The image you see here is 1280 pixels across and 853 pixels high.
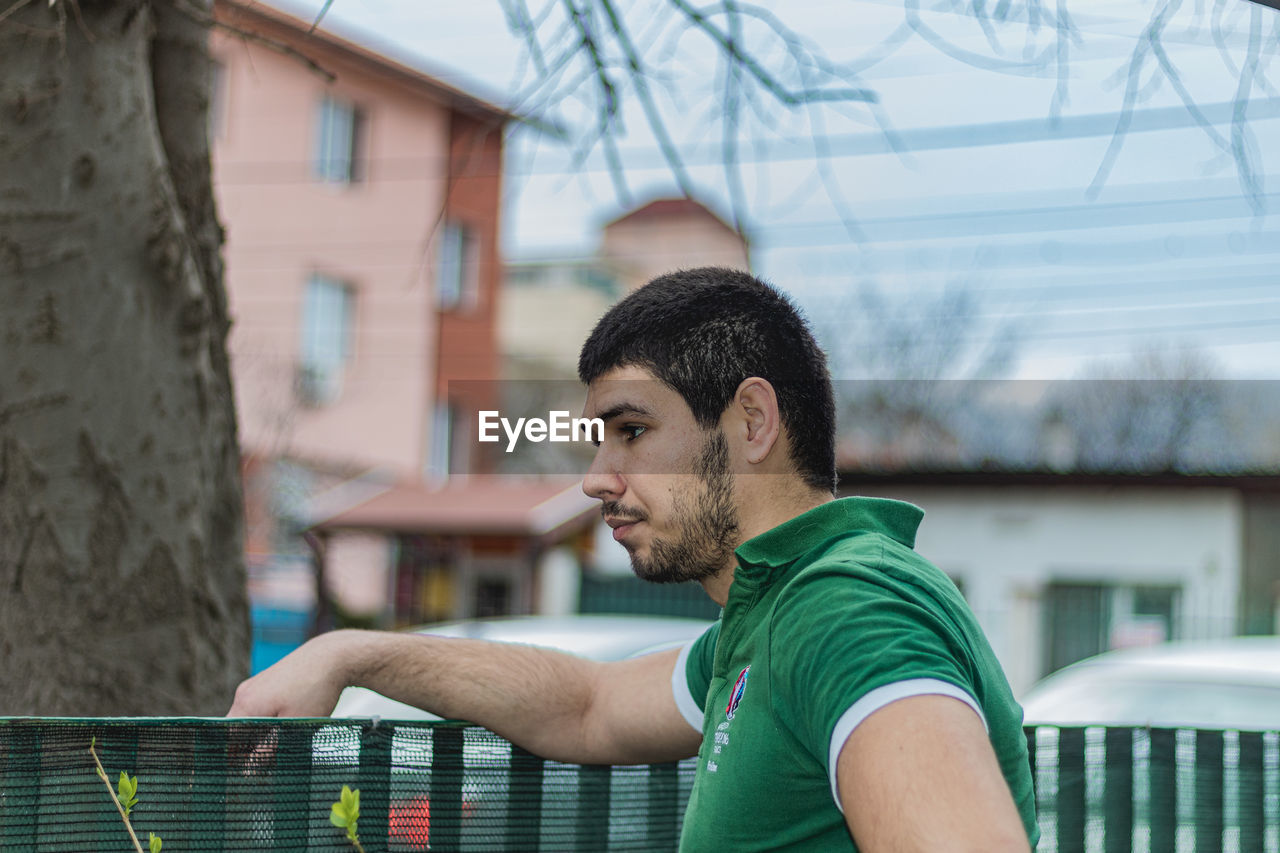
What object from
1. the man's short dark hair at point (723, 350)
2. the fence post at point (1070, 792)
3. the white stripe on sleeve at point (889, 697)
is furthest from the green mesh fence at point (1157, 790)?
the white stripe on sleeve at point (889, 697)

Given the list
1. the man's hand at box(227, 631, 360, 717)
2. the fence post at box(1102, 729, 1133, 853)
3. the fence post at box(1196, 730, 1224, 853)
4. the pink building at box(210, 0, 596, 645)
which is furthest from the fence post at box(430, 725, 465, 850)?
the pink building at box(210, 0, 596, 645)

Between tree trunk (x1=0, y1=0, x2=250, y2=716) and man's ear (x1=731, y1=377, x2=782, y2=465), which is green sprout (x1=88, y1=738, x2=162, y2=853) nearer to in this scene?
tree trunk (x1=0, y1=0, x2=250, y2=716)

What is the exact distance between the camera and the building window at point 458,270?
2467 cm

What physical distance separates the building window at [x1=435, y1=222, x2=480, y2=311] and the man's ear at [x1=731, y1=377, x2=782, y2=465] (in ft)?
74.3

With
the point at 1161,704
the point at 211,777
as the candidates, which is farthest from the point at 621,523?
the point at 1161,704

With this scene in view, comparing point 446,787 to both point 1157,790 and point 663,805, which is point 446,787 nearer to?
point 663,805

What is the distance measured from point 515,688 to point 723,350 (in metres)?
0.82

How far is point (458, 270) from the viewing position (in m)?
25.3

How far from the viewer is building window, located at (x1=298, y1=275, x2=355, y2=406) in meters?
22.2

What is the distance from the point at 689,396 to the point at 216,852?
1.11 meters

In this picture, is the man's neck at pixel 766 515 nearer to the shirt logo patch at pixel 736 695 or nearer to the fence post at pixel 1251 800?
the shirt logo patch at pixel 736 695

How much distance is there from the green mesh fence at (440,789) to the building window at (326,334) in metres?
19.7

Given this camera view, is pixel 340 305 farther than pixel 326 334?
Yes

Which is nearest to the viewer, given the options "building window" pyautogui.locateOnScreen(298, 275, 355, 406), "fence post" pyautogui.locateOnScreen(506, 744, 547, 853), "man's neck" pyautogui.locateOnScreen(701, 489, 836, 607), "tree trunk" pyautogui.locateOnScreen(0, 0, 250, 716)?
"man's neck" pyautogui.locateOnScreen(701, 489, 836, 607)
